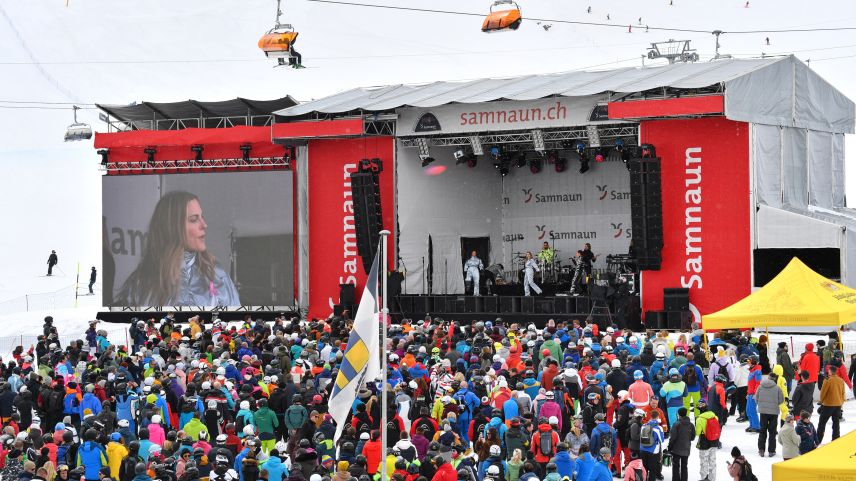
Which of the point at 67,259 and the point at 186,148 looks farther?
the point at 67,259

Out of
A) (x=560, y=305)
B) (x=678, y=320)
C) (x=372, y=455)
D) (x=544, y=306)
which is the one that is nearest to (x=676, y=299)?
(x=678, y=320)

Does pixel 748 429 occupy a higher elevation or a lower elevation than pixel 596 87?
lower

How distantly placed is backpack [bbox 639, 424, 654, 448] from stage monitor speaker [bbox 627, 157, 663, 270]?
1281 cm

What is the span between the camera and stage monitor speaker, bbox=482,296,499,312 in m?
28.1

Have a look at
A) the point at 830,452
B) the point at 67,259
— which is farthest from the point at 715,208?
the point at 67,259

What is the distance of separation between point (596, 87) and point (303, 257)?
8.38 metres

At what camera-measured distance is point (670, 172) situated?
87.4ft

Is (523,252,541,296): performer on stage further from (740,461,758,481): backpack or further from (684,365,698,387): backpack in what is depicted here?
(740,461,758,481): backpack

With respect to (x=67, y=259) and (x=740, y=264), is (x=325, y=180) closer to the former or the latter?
(x=740, y=264)

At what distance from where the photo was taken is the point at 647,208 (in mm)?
26312

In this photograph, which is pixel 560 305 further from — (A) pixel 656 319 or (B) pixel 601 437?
(B) pixel 601 437

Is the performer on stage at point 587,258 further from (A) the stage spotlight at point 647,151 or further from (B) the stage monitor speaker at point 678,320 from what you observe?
(A) the stage spotlight at point 647,151

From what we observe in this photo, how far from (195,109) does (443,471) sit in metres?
21.6

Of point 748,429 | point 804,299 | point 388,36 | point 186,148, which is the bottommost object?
point 748,429
